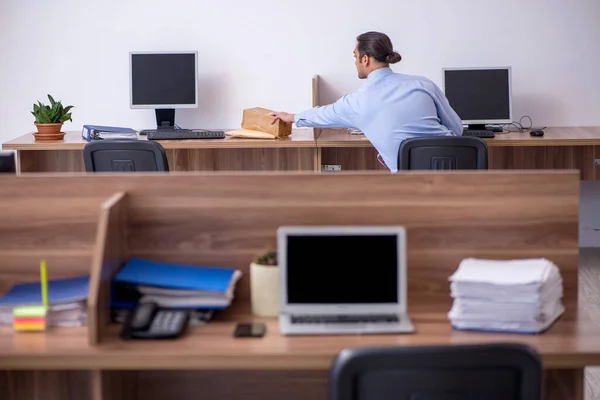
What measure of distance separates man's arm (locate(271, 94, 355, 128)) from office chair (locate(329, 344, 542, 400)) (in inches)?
116

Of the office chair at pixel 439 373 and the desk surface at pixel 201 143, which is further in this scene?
the desk surface at pixel 201 143

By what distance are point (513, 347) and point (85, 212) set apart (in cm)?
122

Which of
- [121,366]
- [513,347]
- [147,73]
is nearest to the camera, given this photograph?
[513,347]

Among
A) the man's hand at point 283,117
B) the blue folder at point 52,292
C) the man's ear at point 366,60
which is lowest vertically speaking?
the blue folder at point 52,292

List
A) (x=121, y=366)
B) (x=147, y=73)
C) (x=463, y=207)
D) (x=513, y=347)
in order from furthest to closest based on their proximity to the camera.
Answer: (x=147, y=73), (x=463, y=207), (x=121, y=366), (x=513, y=347)

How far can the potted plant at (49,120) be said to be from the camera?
5480 millimetres

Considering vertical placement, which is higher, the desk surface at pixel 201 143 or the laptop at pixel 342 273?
the desk surface at pixel 201 143

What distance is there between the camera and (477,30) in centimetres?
579

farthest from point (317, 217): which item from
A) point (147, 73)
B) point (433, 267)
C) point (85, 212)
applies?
point (147, 73)

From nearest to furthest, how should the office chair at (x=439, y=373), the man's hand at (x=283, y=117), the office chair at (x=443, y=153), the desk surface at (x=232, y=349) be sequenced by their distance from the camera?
the office chair at (x=439, y=373)
the desk surface at (x=232, y=349)
the office chair at (x=443, y=153)
the man's hand at (x=283, y=117)

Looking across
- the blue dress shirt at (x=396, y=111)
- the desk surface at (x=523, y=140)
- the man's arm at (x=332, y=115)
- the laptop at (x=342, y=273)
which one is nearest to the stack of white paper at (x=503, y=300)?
the laptop at (x=342, y=273)

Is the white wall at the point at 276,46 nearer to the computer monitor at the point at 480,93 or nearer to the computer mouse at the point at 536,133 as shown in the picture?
the computer monitor at the point at 480,93

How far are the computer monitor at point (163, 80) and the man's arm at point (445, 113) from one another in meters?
1.74

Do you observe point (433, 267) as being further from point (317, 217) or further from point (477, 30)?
point (477, 30)
